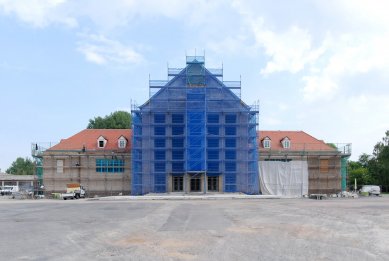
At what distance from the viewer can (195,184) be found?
2443 inches

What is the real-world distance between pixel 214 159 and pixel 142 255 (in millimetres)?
49340

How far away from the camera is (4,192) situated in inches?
3652

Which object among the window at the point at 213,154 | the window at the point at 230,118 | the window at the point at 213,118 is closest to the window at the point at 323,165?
the window at the point at 230,118

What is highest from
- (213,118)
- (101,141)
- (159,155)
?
(213,118)

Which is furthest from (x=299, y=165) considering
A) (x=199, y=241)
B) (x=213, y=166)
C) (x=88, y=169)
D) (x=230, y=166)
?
(x=199, y=241)

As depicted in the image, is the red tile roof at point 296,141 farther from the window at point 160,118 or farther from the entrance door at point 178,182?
the window at point 160,118

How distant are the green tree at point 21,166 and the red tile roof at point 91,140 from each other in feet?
328

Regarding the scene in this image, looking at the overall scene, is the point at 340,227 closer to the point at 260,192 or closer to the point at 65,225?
the point at 65,225

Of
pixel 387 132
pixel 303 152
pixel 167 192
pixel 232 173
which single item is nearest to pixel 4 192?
pixel 167 192

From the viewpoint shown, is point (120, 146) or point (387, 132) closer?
point (120, 146)

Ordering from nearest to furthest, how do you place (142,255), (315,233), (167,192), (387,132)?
(142,255) → (315,233) → (167,192) → (387,132)

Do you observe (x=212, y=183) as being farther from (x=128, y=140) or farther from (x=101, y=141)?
(x=101, y=141)

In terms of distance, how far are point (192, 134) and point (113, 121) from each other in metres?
40.6

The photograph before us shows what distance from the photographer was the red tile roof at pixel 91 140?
66312 millimetres
